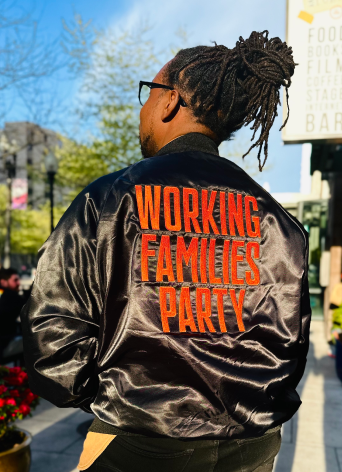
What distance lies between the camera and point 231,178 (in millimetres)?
1438

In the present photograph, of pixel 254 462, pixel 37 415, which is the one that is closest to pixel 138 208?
pixel 254 462

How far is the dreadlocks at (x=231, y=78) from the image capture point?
4.80 feet

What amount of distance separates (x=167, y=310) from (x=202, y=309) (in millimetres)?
107

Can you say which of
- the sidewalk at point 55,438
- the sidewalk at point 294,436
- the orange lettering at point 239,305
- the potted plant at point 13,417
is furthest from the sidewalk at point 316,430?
the orange lettering at point 239,305

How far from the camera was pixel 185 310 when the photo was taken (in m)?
1.26

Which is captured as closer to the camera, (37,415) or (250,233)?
(250,233)

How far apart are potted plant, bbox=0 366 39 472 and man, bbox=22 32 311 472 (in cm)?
204

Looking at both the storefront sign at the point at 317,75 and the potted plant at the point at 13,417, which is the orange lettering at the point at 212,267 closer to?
the potted plant at the point at 13,417

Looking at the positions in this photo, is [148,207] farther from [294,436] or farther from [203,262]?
[294,436]

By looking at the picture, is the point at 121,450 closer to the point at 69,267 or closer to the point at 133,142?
the point at 69,267

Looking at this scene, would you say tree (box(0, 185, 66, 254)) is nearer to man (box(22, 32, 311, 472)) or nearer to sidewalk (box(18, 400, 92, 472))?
sidewalk (box(18, 400, 92, 472))

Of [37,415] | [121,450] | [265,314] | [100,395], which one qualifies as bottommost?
[37,415]

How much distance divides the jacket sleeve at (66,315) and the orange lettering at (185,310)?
0.22 metres

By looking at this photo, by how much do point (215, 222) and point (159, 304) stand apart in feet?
1.00
